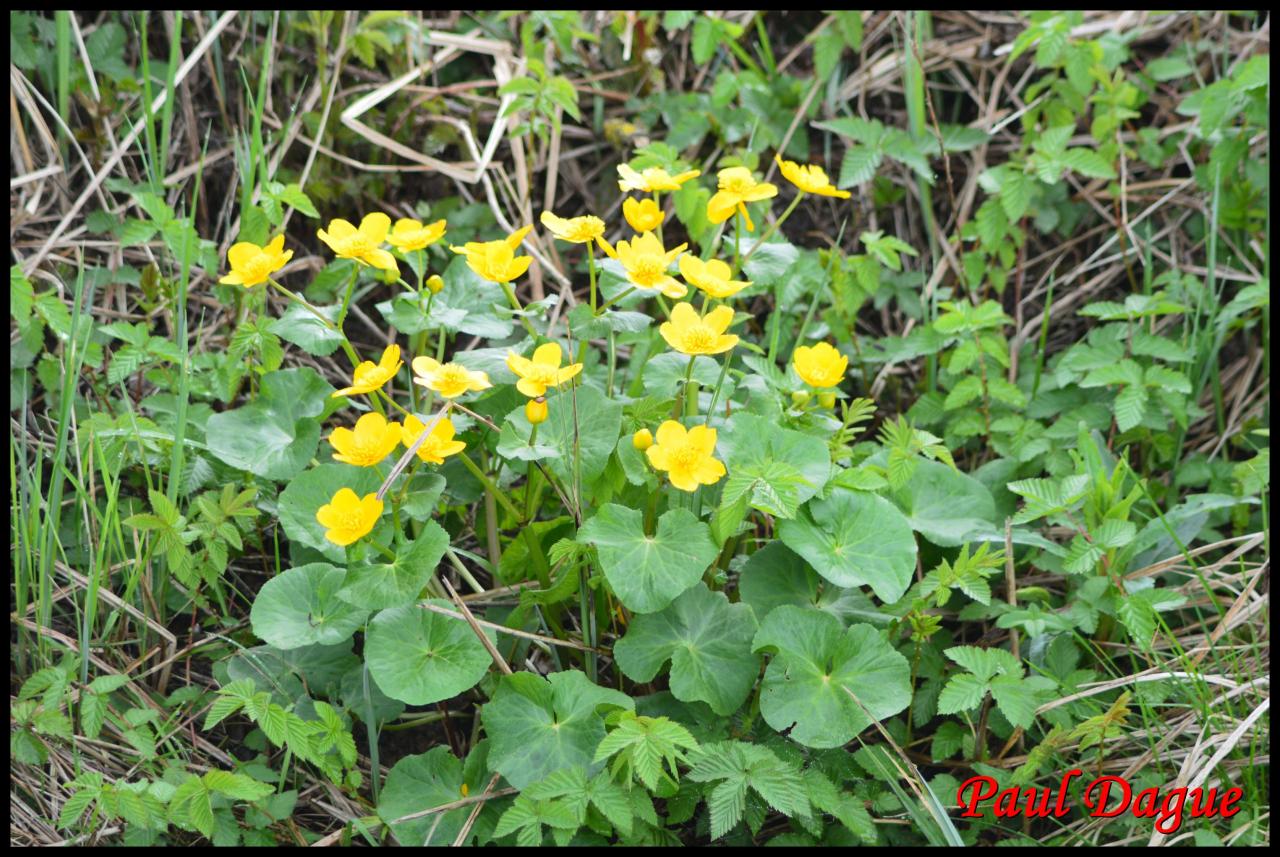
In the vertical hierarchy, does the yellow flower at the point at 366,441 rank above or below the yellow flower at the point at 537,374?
below

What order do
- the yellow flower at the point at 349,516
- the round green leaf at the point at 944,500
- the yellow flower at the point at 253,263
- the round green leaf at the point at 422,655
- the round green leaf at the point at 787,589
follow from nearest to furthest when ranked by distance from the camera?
1. the yellow flower at the point at 349,516
2. the round green leaf at the point at 422,655
3. the yellow flower at the point at 253,263
4. the round green leaf at the point at 787,589
5. the round green leaf at the point at 944,500

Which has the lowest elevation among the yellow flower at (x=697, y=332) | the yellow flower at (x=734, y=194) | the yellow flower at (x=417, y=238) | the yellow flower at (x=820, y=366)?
the yellow flower at (x=820, y=366)

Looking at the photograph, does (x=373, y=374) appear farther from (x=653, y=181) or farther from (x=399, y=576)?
(x=653, y=181)

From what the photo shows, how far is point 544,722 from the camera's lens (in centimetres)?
180

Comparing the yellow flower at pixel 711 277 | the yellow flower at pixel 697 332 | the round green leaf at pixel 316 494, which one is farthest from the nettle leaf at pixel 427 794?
the yellow flower at pixel 711 277

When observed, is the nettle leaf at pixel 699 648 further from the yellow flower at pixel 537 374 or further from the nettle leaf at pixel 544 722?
the yellow flower at pixel 537 374

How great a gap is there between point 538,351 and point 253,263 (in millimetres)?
514

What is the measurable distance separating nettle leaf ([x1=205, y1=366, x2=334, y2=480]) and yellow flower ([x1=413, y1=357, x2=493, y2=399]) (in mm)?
396

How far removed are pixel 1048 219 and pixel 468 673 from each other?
83.3 inches

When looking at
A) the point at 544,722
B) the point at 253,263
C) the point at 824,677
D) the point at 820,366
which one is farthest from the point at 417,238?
the point at 824,677

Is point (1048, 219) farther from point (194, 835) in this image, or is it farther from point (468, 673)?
point (194, 835)

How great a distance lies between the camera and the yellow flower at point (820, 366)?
1.90 metres

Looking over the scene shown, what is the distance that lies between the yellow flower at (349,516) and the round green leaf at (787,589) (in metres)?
0.69

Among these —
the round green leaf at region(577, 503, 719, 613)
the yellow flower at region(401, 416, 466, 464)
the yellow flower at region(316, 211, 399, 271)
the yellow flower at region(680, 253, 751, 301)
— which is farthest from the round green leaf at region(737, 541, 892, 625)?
the yellow flower at region(316, 211, 399, 271)
